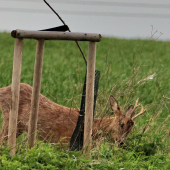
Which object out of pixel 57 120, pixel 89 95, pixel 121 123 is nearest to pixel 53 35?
pixel 89 95

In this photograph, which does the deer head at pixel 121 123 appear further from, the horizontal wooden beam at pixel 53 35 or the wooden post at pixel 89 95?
the horizontal wooden beam at pixel 53 35

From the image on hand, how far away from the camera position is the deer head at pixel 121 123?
5.19 meters

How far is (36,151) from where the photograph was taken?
13.1 feet

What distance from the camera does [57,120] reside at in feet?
17.3

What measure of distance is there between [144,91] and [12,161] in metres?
7.04

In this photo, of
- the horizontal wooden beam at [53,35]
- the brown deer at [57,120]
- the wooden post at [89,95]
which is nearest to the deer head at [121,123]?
the brown deer at [57,120]

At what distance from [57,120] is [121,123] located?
0.92 metres

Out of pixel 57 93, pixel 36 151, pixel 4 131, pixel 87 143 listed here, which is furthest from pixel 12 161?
pixel 57 93

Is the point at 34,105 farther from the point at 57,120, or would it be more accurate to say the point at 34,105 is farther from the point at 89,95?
the point at 57,120

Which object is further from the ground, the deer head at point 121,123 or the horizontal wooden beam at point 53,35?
the horizontal wooden beam at point 53,35

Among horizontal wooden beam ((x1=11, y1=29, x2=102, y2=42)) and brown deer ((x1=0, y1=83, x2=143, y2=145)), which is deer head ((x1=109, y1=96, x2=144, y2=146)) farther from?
horizontal wooden beam ((x1=11, y1=29, x2=102, y2=42))

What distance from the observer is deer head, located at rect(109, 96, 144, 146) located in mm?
5188

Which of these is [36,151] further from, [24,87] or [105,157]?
[24,87]

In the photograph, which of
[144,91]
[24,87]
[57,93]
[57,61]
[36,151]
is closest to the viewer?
[36,151]
